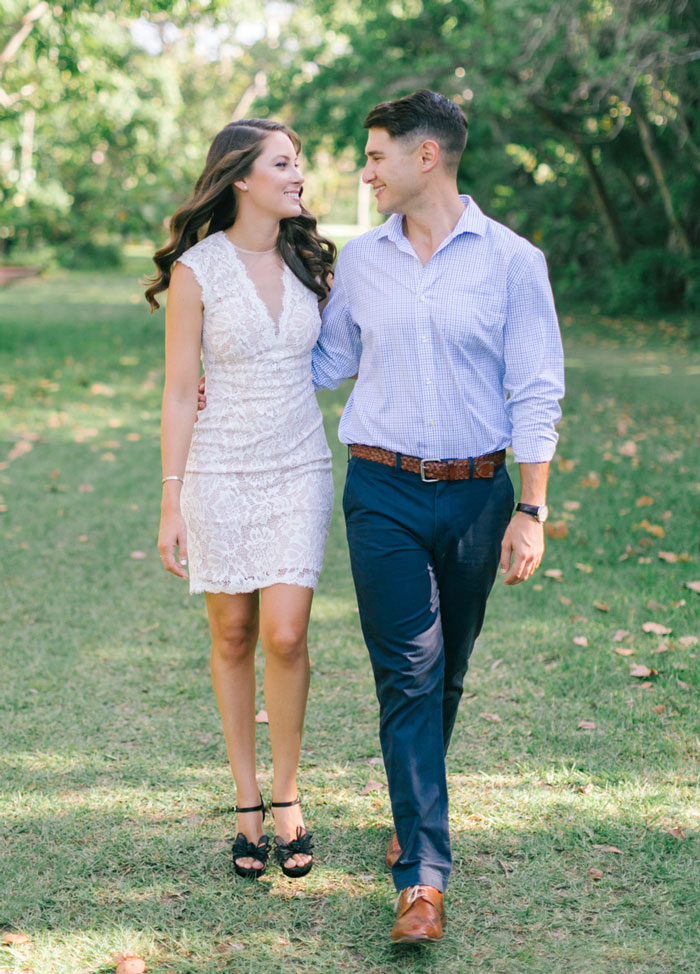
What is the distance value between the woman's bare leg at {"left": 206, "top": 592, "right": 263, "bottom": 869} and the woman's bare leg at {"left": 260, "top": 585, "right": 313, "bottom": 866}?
0.30 ft

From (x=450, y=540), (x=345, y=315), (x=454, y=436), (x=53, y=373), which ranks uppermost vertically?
(x=345, y=315)

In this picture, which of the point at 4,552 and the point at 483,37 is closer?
the point at 4,552

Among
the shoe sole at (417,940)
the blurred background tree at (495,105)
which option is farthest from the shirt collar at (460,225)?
the blurred background tree at (495,105)

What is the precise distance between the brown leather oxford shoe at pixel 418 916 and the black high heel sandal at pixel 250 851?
0.58 metres

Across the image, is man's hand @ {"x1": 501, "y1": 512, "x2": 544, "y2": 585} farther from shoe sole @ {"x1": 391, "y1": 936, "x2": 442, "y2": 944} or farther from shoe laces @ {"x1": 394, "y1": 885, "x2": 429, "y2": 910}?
shoe sole @ {"x1": 391, "y1": 936, "x2": 442, "y2": 944}

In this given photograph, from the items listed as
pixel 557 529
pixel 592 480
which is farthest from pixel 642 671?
pixel 592 480

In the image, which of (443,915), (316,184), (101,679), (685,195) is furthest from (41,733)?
(316,184)

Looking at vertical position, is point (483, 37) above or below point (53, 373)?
above

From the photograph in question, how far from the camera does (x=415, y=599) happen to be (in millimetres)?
3137

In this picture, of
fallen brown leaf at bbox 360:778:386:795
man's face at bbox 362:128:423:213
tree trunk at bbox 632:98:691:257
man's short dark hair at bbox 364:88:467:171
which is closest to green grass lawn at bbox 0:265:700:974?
fallen brown leaf at bbox 360:778:386:795

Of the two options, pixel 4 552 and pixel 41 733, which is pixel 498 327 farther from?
pixel 4 552

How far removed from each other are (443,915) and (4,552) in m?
4.84

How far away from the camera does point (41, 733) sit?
4.56m

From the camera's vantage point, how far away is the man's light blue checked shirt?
3.11 m
